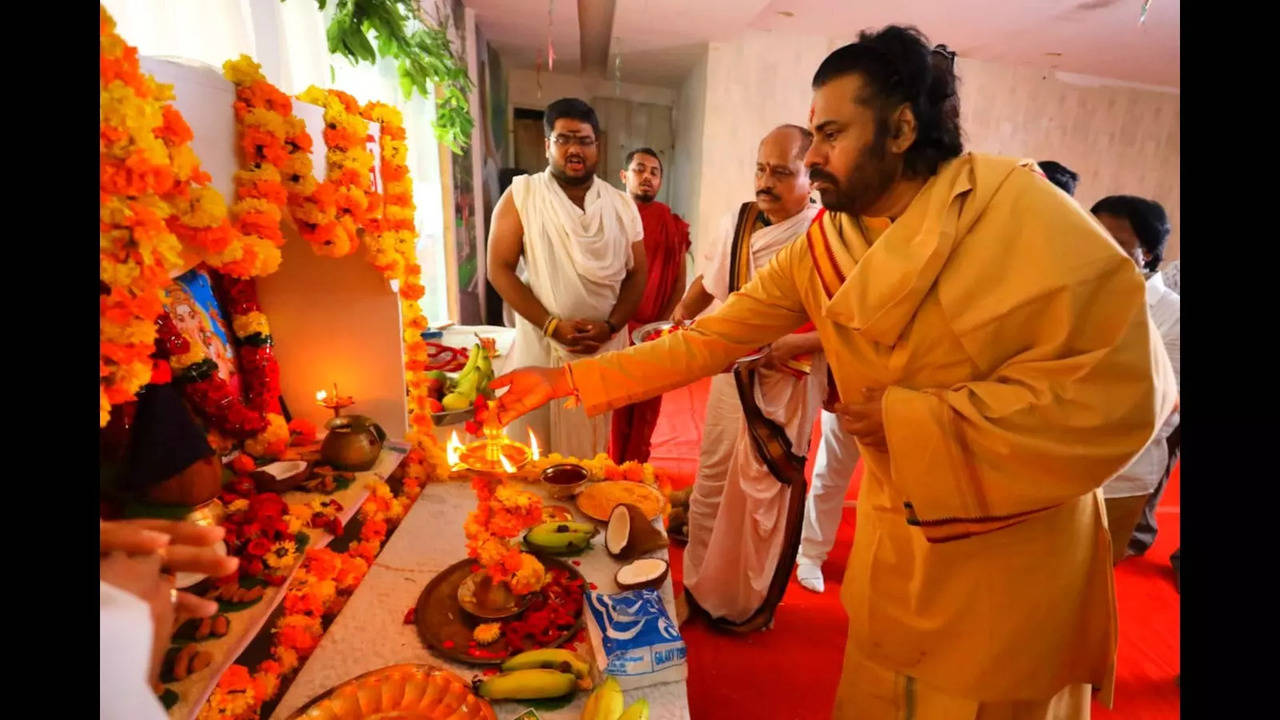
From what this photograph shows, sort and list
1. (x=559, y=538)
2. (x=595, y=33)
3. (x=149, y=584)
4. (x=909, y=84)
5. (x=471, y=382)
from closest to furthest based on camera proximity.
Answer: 1. (x=149, y=584)
2. (x=909, y=84)
3. (x=559, y=538)
4. (x=471, y=382)
5. (x=595, y=33)

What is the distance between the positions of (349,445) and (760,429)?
1.55 metres

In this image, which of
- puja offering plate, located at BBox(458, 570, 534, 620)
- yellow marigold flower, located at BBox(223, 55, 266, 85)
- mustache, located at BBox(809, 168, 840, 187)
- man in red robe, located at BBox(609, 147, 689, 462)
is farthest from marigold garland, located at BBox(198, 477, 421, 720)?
man in red robe, located at BBox(609, 147, 689, 462)

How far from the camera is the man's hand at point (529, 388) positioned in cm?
171

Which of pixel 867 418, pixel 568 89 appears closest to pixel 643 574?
pixel 867 418

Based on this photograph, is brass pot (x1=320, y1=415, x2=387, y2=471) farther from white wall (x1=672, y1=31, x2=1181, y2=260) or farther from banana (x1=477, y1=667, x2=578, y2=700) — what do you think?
white wall (x1=672, y1=31, x2=1181, y2=260)

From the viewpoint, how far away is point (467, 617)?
1533 millimetres

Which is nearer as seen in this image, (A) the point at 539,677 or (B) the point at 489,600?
(A) the point at 539,677

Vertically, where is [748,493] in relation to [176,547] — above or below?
below

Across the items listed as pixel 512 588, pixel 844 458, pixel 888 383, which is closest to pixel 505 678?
pixel 512 588

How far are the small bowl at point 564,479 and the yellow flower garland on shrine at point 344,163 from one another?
1009 mm

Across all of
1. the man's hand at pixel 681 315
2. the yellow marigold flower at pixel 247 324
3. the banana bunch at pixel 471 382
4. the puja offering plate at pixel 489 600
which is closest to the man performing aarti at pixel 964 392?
the puja offering plate at pixel 489 600

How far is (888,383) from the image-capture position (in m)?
1.38

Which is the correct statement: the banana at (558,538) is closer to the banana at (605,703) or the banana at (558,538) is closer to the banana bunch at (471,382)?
the banana at (605,703)

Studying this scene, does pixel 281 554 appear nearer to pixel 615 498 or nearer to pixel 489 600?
pixel 489 600
